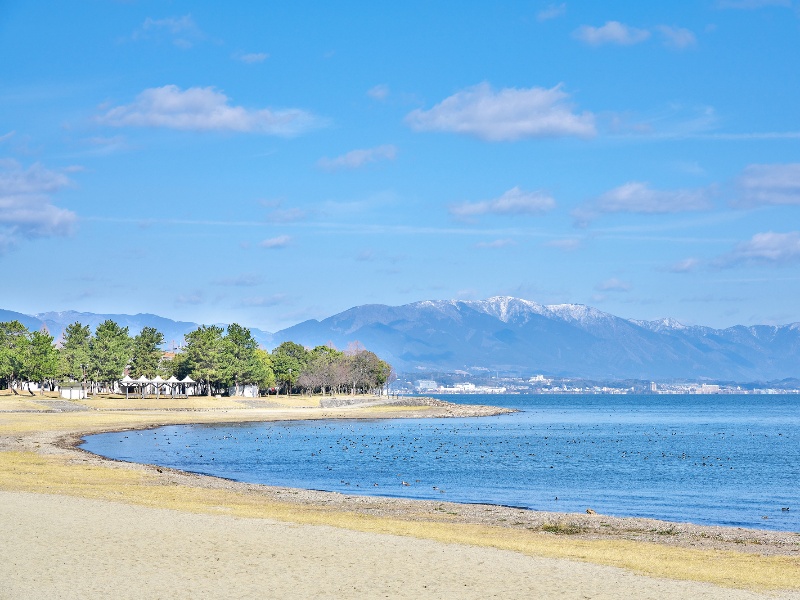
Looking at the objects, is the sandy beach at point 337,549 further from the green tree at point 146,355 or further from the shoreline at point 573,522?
the green tree at point 146,355

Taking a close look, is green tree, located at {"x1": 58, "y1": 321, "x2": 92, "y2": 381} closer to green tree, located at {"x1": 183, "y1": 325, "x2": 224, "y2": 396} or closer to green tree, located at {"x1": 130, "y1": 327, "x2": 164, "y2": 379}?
green tree, located at {"x1": 130, "y1": 327, "x2": 164, "y2": 379}

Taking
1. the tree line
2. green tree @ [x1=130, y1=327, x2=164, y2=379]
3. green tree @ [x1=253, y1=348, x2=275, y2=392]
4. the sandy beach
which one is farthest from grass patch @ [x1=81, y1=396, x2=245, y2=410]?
the sandy beach

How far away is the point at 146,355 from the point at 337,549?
15063cm

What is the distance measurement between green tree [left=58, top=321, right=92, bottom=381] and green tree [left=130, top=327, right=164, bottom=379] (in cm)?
1226

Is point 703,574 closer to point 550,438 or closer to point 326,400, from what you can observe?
point 550,438

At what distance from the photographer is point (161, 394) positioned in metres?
166

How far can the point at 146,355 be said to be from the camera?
16562 cm

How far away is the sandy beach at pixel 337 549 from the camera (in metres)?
17.6

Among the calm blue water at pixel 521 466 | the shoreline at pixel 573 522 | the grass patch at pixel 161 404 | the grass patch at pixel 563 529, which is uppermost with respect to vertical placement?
the grass patch at pixel 161 404

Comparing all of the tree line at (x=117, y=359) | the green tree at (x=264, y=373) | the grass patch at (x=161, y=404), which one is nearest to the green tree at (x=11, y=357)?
the tree line at (x=117, y=359)

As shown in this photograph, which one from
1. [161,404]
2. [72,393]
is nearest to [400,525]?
[72,393]

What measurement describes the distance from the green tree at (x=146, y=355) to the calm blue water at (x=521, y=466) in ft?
223

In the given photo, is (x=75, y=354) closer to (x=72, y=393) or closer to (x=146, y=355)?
(x=72, y=393)

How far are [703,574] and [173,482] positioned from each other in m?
26.0
